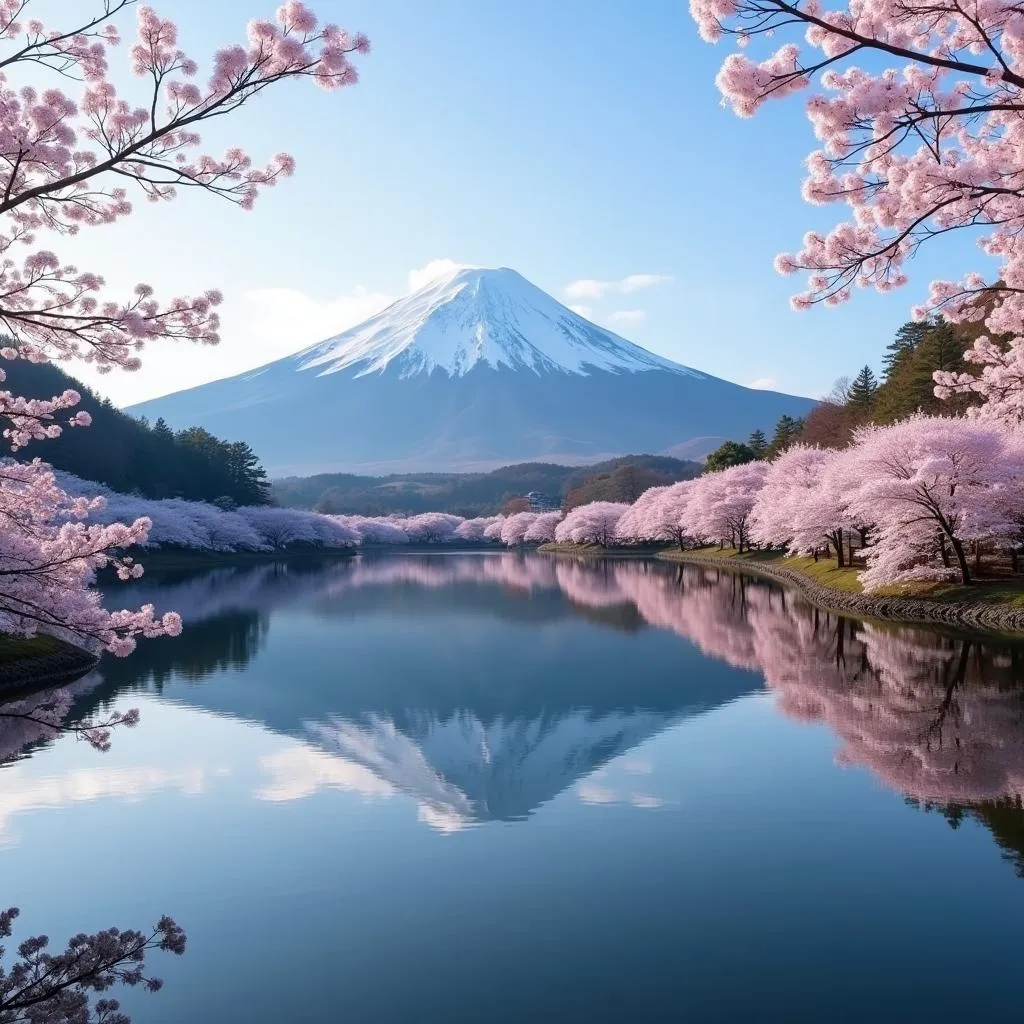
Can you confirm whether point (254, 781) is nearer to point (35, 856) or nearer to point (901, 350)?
point (35, 856)

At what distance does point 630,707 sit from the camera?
1728cm

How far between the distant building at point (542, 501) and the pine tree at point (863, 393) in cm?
8164

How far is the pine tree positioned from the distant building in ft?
268

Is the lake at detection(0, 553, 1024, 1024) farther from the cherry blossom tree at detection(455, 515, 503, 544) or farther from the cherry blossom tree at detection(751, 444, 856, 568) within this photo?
the cherry blossom tree at detection(455, 515, 503, 544)

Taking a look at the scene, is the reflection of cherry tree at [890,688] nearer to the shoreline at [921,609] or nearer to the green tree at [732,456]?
the shoreline at [921,609]

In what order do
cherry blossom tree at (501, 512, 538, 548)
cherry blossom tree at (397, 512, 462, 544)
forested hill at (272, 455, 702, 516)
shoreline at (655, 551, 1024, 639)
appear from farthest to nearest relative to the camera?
forested hill at (272, 455, 702, 516) → cherry blossom tree at (397, 512, 462, 544) → cherry blossom tree at (501, 512, 538, 548) → shoreline at (655, 551, 1024, 639)

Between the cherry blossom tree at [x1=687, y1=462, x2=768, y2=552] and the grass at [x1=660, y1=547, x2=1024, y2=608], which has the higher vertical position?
the cherry blossom tree at [x1=687, y1=462, x2=768, y2=552]

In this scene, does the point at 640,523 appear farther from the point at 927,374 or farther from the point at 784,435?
the point at 927,374

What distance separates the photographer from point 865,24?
19.3 feet

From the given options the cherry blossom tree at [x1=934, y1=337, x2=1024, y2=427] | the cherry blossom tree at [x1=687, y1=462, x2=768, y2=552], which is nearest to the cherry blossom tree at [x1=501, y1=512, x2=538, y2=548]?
the cherry blossom tree at [x1=687, y1=462, x2=768, y2=552]

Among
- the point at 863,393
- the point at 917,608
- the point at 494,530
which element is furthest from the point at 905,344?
the point at 494,530

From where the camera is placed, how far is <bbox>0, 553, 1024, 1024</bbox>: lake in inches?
268

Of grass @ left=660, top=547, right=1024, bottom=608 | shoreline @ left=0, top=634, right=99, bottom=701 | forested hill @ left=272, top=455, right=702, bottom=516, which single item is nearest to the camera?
shoreline @ left=0, top=634, right=99, bottom=701

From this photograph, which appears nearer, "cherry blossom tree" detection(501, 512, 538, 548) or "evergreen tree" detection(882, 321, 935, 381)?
"evergreen tree" detection(882, 321, 935, 381)
